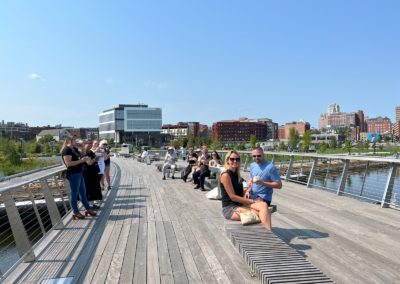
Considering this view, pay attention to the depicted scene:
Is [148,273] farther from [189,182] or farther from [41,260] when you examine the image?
[189,182]

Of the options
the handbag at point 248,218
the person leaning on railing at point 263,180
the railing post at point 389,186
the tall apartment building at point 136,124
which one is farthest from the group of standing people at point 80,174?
the tall apartment building at point 136,124

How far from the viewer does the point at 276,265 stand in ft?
10.4

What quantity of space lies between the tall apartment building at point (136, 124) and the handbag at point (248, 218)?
131527 millimetres

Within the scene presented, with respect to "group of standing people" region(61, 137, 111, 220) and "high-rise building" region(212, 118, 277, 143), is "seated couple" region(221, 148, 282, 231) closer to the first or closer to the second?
"group of standing people" region(61, 137, 111, 220)

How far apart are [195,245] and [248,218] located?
0.84 meters

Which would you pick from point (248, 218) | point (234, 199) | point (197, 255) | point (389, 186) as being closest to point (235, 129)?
point (389, 186)

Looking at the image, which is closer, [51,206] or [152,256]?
[152,256]

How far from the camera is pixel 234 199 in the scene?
489 cm

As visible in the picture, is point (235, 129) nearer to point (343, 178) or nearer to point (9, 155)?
point (9, 155)

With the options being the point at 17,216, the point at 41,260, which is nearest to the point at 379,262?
the point at 41,260

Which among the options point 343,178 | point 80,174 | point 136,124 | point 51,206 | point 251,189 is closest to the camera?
point 251,189

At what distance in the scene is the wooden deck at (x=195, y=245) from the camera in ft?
12.3

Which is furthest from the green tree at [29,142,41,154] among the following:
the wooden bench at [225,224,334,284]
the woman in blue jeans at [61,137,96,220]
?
the wooden bench at [225,224,334,284]

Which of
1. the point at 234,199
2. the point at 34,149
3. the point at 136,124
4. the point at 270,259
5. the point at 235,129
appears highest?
the point at 136,124
